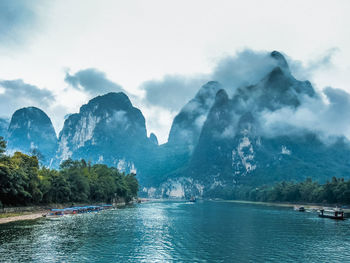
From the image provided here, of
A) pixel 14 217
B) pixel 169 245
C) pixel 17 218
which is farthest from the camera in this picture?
pixel 14 217

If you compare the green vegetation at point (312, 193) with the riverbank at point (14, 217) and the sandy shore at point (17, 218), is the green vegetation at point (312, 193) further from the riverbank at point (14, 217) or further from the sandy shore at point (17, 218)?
the riverbank at point (14, 217)

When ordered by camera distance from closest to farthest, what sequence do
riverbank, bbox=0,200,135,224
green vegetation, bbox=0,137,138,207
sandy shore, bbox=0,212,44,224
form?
sandy shore, bbox=0,212,44,224, riverbank, bbox=0,200,135,224, green vegetation, bbox=0,137,138,207

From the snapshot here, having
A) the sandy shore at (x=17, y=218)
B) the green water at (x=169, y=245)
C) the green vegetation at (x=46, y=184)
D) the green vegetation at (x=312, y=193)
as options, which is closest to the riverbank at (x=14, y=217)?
the sandy shore at (x=17, y=218)

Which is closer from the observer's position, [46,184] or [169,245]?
[169,245]

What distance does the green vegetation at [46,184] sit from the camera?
61.2 meters

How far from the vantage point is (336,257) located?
32062mm

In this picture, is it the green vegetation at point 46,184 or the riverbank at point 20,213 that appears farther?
the green vegetation at point 46,184

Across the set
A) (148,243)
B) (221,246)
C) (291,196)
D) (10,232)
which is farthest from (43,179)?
(291,196)

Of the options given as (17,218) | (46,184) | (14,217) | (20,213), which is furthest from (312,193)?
(14,217)

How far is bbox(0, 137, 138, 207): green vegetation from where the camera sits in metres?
61.2

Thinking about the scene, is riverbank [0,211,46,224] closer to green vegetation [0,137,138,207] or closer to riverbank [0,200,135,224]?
riverbank [0,200,135,224]

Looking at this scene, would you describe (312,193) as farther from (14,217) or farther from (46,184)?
(14,217)

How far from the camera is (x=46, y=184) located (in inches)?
3066

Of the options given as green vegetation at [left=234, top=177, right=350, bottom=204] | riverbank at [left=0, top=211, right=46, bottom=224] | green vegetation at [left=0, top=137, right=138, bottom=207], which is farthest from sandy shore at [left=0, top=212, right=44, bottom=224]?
green vegetation at [left=234, top=177, right=350, bottom=204]
